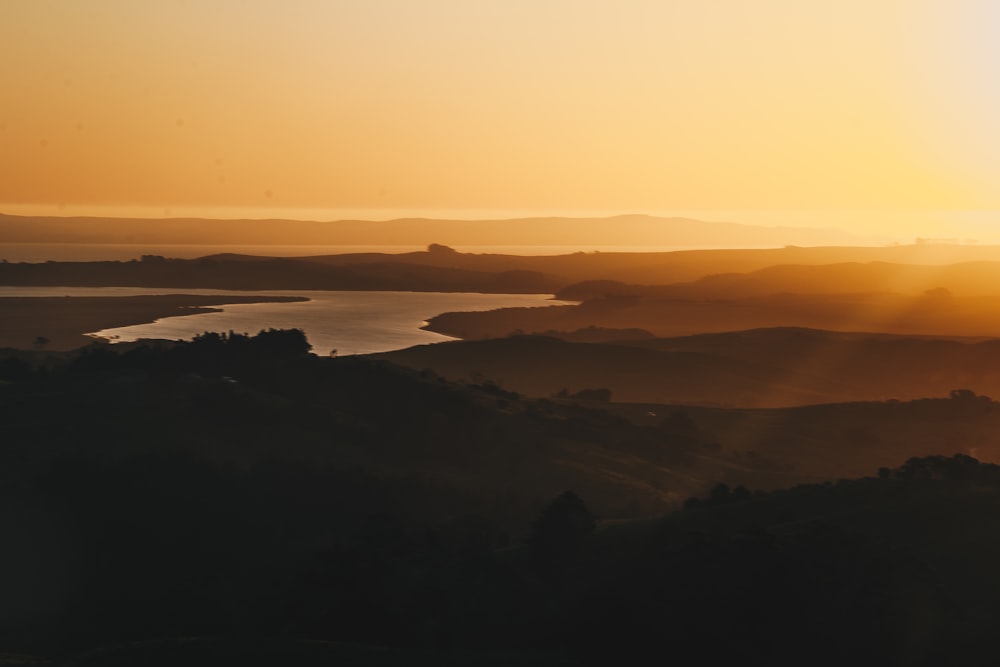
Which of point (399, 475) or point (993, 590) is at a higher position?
point (993, 590)

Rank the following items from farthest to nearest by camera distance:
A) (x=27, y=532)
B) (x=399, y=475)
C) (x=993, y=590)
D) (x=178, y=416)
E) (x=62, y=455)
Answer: (x=178, y=416) → (x=399, y=475) → (x=62, y=455) → (x=27, y=532) → (x=993, y=590)

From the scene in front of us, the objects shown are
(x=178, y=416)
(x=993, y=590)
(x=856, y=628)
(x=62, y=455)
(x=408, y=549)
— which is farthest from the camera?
(x=178, y=416)

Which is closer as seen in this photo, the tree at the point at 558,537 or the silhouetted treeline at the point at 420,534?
the silhouetted treeline at the point at 420,534

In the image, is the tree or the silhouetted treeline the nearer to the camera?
the silhouetted treeline

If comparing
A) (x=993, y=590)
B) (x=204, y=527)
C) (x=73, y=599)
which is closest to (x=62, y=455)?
(x=204, y=527)

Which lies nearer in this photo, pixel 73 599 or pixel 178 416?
pixel 73 599

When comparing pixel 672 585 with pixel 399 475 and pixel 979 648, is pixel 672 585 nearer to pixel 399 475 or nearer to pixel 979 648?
pixel 979 648

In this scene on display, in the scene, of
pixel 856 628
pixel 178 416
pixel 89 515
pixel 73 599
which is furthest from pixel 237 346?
pixel 856 628

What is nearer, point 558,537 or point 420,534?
point 558,537

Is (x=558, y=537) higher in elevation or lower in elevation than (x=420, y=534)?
higher

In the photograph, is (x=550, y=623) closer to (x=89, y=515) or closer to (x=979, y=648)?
(x=979, y=648)
